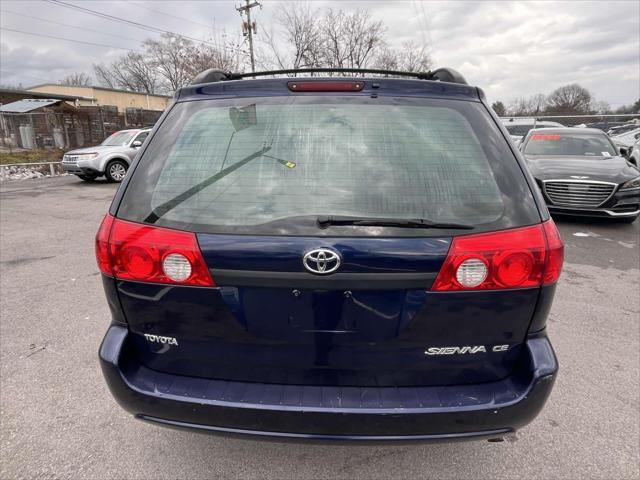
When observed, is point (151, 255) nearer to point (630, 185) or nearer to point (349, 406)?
point (349, 406)

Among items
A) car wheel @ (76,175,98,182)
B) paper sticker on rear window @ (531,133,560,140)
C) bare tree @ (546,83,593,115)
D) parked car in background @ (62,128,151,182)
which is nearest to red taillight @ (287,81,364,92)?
paper sticker on rear window @ (531,133,560,140)

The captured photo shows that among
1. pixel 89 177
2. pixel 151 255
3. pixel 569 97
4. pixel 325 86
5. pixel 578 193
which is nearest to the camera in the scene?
pixel 151 255

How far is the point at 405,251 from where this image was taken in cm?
144

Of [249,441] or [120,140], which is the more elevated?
[120,140]

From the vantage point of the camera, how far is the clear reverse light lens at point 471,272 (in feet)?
4.83

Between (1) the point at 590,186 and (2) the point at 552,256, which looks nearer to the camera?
(2) the point at 552,256

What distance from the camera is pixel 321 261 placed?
1.44m

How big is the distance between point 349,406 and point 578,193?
6673 mm

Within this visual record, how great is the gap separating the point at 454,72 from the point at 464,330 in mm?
1394

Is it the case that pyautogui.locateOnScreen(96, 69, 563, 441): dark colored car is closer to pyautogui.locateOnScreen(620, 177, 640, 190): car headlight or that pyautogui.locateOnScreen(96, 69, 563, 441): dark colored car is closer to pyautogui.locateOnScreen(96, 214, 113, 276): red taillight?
pyautogui.locateOnScreen(96, 214, 113, 276): red taillight

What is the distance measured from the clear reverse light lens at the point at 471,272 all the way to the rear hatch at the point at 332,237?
0.16 feet

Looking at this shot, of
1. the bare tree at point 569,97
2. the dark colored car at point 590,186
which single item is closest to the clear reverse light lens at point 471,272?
the dark colored car at point 590,186

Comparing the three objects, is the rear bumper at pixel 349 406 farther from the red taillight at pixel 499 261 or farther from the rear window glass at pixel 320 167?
the rear window glass at pixel 320 167

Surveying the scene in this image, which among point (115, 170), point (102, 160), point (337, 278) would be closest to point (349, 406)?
point (337, 278)
